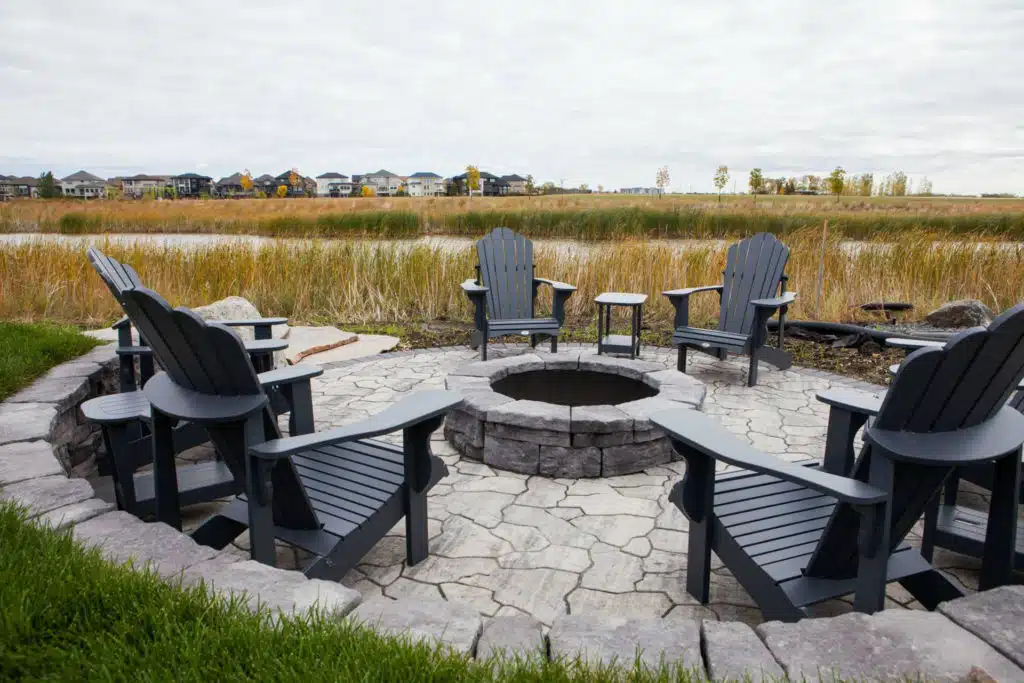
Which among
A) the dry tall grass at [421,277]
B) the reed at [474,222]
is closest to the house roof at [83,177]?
the reed at [474,222]

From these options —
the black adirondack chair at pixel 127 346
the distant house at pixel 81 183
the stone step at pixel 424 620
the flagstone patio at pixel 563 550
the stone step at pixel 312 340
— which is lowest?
the flagstone patio at pixel 563 550

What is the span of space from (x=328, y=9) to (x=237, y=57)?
407 centimetres

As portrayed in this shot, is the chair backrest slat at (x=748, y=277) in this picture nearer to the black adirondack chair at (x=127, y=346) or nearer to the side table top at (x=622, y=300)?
the side table top at (x=622, y=300)

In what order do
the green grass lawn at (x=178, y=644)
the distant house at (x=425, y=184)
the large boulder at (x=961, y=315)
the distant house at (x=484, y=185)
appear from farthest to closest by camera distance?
the distant house at (x=425, y=184)
the distant house at (x=484, y=185)
the large boulder at (x=961, y=315)
the green grass lawn at (x=178, y=644)

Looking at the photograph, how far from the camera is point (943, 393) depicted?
4.40 ft

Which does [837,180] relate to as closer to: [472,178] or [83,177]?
[472,178]

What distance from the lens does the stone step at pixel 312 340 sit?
16.7 ft

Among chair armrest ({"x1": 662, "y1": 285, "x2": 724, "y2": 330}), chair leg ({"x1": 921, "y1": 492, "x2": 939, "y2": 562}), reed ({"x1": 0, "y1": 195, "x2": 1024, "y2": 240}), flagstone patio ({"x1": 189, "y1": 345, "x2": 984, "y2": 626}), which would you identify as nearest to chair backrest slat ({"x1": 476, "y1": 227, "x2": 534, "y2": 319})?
chair armrest ({"x1": 662, "y1": 285, "x2": 724, "y2": 330})

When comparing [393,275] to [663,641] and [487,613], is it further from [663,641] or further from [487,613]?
[663,641]

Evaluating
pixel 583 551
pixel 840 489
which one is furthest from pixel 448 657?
pixel 583 551

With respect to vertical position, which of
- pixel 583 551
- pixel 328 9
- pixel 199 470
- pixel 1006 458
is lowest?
pixel 583 551

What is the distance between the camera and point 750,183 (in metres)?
46.6

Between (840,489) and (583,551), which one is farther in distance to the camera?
(583,551)

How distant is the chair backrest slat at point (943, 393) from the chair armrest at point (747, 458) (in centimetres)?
9
